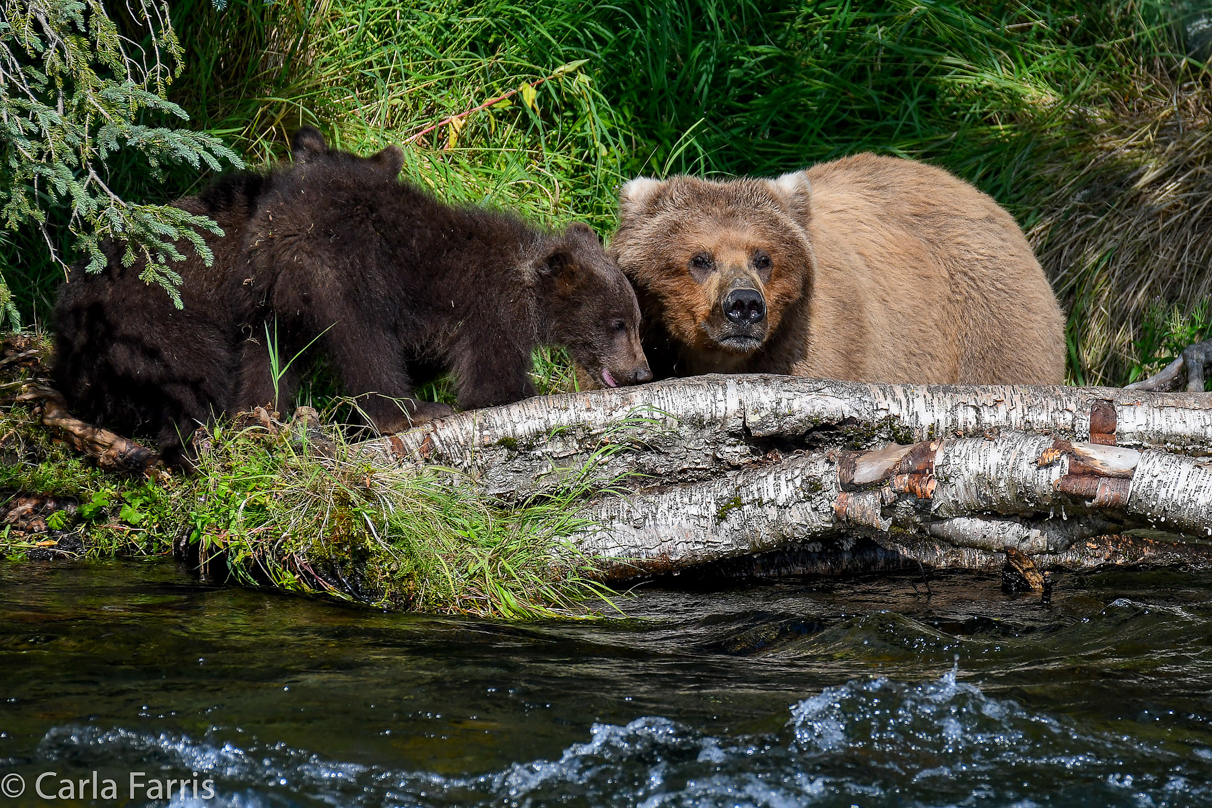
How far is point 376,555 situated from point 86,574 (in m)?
1.24

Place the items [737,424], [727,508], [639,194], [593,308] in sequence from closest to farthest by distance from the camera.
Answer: [727,508] → [737,424] → [593,308] → [639,194]

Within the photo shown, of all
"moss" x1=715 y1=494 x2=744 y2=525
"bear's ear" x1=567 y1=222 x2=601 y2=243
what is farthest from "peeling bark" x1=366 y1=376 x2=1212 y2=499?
"bear's ear" x1=567 y1=222 x2=601 y2=243

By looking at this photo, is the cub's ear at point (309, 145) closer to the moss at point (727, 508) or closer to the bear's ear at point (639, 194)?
the bear's ear at point (639, 194)

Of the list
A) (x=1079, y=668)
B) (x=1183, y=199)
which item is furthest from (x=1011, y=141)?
(x=1079, y=668)

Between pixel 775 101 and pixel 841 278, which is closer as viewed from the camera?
pixel 841 278

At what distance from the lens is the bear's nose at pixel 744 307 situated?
17.3 ft

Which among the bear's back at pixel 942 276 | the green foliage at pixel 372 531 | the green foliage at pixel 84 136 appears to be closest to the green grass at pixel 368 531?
the green foliage at pixel 372 531

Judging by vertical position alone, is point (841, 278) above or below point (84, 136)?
below

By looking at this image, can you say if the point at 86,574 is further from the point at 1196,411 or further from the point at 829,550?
the point at 1196,411

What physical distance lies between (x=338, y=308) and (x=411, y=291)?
0.46 metres

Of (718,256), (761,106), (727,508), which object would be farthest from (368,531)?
(761,106)

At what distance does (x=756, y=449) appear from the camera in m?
4.70

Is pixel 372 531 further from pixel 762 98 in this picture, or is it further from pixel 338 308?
pixel 762 98

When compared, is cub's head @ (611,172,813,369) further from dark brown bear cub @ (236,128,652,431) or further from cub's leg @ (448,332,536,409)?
cub's leg @ (448,332,536,409)
